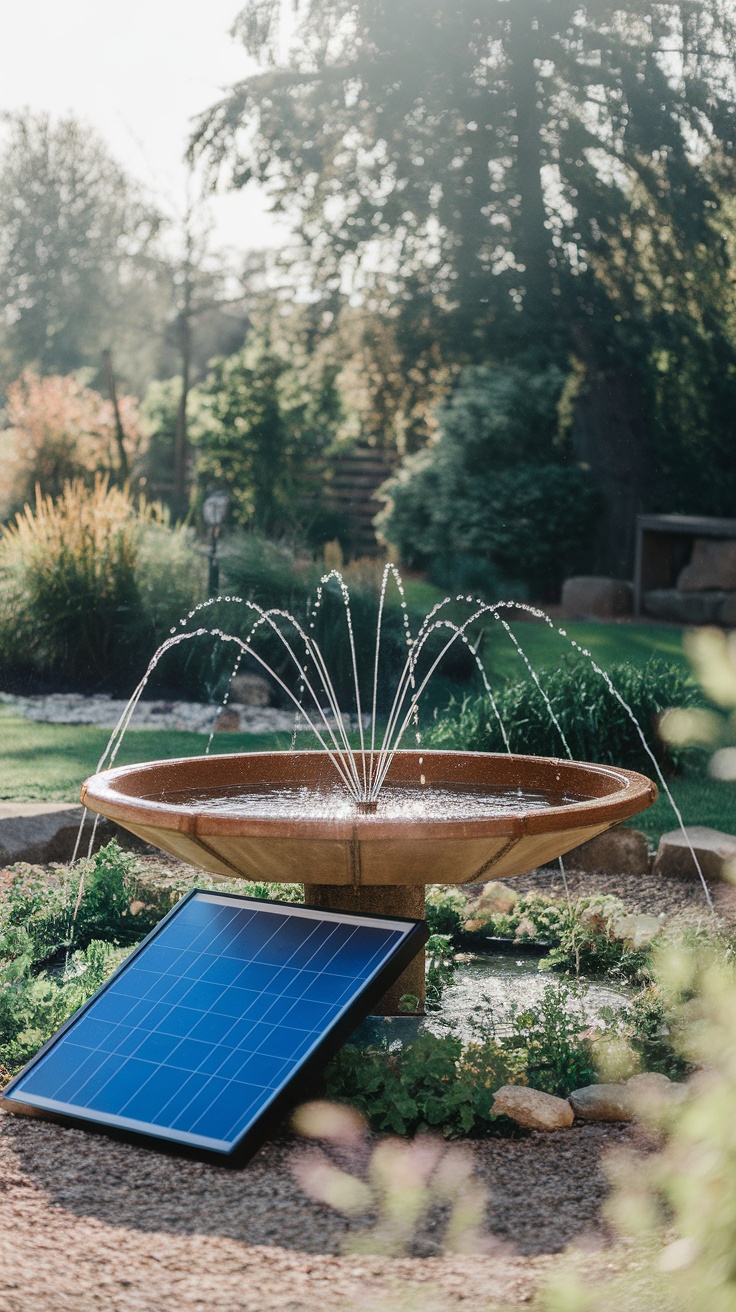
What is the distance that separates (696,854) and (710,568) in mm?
9670

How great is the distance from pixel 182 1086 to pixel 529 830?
3.32 feet

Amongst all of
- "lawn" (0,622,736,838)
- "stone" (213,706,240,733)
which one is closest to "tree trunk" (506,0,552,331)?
"lawn" (0,622,736,838)

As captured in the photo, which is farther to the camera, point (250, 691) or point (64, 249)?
point (64, 249)

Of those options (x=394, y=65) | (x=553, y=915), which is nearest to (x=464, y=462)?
(x=394, y=65)

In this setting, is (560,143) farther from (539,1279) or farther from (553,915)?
(539,1279)

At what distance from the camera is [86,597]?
1034 cm

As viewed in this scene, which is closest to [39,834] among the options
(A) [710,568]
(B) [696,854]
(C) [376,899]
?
(C) [376,899]

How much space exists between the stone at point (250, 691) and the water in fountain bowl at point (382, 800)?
5.58 m

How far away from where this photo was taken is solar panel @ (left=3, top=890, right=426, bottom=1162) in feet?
9.50

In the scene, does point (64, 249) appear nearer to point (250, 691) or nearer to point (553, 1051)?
point (250, 691)

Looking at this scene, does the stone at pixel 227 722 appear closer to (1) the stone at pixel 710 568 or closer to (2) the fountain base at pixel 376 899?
(2) the fountain base at pixel 376 899

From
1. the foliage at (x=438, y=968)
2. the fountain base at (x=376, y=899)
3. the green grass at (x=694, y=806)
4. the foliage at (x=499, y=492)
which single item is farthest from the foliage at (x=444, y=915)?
the foliage at (x=499, y=492)

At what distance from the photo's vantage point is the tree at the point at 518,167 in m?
15.8

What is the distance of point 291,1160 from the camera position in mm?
2842
